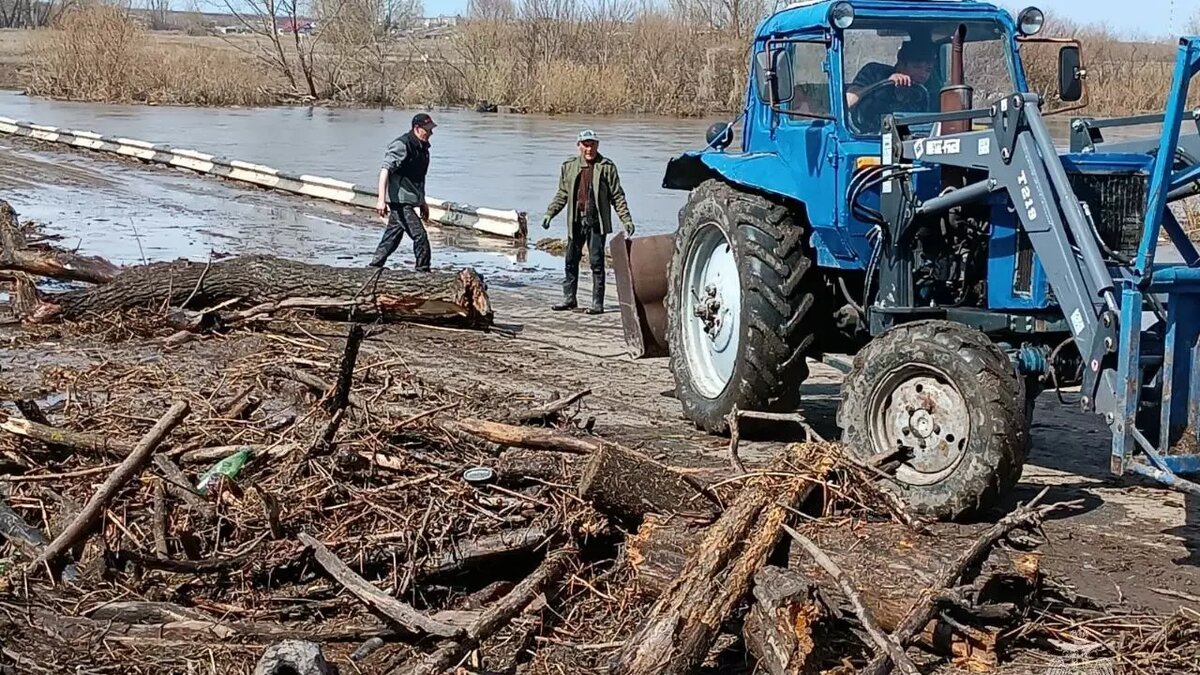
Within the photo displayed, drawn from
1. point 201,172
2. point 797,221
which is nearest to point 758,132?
point 797,221

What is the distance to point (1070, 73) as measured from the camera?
7926 mm

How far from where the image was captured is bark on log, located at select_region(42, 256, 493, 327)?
435 inches

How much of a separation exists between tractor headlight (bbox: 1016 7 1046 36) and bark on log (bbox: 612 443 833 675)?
381 centimetres

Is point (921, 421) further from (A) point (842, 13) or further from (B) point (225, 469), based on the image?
(B) point (225, 469)

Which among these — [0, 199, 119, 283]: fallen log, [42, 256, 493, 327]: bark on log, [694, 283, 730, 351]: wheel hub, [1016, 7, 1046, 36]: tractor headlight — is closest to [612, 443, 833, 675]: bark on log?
[694, 283, 730, 351]: wheel hub

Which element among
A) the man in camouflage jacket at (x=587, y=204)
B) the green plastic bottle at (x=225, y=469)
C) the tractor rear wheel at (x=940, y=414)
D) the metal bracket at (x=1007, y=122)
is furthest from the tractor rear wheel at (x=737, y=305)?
the man in camouflage jacket at (x=587, y=204)

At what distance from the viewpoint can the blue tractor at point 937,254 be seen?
589cm

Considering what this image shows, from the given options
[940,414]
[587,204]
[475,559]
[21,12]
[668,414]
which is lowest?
[668,414]

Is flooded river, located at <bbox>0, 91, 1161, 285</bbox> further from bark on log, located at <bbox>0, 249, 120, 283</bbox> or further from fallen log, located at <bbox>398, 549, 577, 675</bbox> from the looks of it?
fallen log, located at <bbox>398, 549, 577, 675</bbox>

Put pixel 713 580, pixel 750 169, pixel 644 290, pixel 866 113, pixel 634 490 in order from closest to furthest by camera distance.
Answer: pixel 713 580, pixel 634 490, pixel 866 113, pixel 750 169, pixel 644 290

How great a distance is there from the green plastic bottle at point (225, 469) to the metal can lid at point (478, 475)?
1050mm

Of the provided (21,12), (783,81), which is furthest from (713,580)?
(21,12)

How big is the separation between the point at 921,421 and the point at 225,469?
10.6 feet

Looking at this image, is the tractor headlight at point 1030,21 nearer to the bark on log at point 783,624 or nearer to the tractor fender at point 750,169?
the tractor fender at point 750,169
